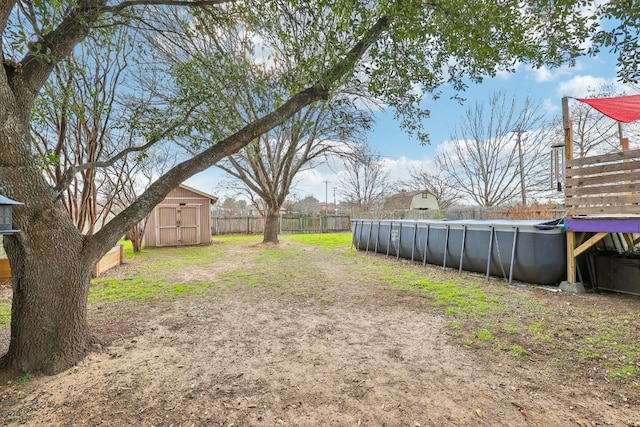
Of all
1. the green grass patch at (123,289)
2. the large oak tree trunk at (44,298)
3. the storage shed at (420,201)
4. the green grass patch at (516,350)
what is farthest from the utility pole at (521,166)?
the large oak tree trunk at (44,298)

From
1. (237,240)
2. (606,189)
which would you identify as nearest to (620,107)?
(606,189)

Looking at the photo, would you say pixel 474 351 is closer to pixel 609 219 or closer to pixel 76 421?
pixel 76 421

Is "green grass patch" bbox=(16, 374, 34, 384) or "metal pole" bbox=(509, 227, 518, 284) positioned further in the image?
"metal pole" bbox=(509, 227, 518, 284)

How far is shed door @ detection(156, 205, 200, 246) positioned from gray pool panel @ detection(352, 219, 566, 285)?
8964 mm

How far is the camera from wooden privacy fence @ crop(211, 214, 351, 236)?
1931cm

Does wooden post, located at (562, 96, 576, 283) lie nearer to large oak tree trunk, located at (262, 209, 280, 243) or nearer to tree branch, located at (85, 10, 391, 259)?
tree branch, located at (85, 10, 391, 259)

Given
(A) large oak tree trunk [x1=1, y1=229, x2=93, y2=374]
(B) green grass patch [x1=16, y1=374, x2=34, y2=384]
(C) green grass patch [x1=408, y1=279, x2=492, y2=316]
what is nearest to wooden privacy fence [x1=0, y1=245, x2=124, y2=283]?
(A) large oak tree trunk [x1=1, y1=229, x2=93, y2=374]

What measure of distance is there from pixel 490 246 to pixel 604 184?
6.84ft

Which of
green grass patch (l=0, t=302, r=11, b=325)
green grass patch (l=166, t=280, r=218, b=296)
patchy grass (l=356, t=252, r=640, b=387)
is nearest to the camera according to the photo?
patchy grass (l=356, t=252, r=640, b=387)

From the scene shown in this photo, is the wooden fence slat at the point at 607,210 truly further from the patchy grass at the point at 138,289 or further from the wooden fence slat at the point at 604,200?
the patchy grass at the point at 138,289

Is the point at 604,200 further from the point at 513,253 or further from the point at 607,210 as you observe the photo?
the point at 513,253

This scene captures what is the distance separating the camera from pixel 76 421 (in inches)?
77.8

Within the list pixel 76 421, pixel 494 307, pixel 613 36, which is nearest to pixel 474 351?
pixel 494 307

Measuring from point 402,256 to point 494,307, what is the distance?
4.59m
